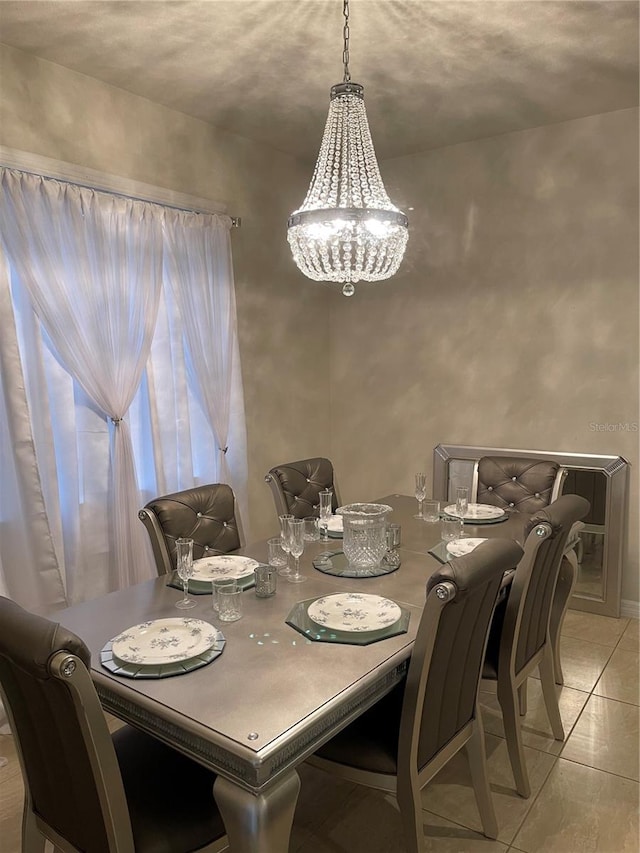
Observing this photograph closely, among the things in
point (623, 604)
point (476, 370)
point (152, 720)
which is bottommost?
point (623, 604)

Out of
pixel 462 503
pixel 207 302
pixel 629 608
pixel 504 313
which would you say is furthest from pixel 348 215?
pixel 629 608

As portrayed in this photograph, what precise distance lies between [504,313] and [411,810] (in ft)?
9.39

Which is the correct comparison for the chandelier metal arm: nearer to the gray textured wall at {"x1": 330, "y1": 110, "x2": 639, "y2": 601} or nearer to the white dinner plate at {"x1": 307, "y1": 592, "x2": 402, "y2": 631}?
the white dinner plate at {"x1": 307, "y1": 592, "x2": 402, "y2": 631}

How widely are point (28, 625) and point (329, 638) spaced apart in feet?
2.45

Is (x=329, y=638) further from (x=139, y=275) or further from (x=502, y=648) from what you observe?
(x=139, y=275)

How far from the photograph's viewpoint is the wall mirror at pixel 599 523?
3.44m

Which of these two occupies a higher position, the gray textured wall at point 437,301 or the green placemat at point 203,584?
Answer: the gray textured wall at point 437,301

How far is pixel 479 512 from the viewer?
281 cm

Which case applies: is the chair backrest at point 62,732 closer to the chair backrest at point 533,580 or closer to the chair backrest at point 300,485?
the chair backrest at point 533,580

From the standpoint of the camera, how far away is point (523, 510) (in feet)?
9.78

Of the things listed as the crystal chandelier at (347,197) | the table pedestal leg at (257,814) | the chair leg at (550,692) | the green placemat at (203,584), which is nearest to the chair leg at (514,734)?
the chair leg at (550,692)

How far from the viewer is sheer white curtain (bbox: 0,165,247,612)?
8.57 ft

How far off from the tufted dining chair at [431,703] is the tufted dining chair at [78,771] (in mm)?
398

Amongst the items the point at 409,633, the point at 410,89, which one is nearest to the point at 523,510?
the point at 409,633
